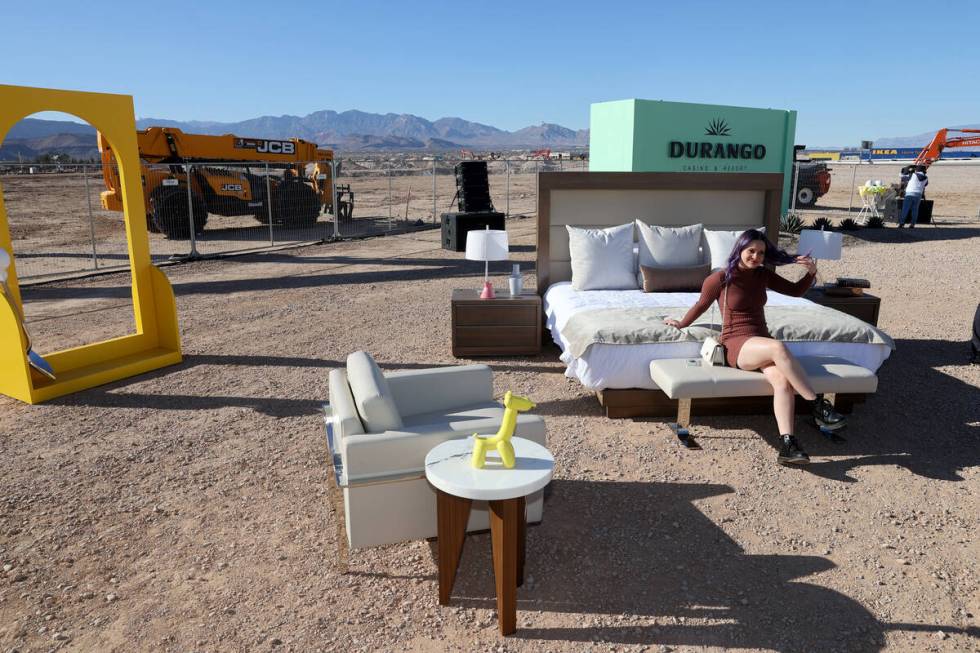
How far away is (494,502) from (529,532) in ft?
2.96

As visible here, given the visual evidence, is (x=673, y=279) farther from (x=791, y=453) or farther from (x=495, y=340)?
(x=791, y=453)

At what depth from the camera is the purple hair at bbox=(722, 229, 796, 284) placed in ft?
16.0

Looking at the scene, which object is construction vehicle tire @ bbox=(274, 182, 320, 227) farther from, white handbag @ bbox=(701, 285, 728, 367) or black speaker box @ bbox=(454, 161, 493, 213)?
white handbag @ bbox=(701, 285, 728, 367)

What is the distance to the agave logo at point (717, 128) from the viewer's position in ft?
47.7

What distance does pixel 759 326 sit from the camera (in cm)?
497

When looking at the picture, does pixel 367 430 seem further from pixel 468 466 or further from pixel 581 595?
pixel 581 595

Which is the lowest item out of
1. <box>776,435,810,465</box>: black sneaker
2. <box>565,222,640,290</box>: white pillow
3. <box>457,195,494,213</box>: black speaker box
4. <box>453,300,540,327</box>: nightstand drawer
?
<box>776,435,810,465</box>: black sneaker

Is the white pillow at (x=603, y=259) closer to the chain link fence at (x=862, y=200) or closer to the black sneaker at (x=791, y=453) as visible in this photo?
the black sneaker at (x=791, y=453)

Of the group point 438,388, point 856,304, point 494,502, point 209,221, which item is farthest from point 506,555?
point 209,221

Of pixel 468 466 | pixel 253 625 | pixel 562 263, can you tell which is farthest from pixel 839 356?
pixel 253 625

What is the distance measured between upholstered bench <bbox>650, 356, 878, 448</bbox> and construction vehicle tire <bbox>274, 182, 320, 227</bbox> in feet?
44.2

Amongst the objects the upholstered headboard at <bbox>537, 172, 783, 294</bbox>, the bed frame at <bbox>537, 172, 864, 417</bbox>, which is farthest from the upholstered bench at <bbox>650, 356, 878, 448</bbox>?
the upholstered headboard at <bbox>537, 172, 783, 294</bbox>

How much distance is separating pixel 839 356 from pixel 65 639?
510 cm

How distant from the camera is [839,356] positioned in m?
5.27
